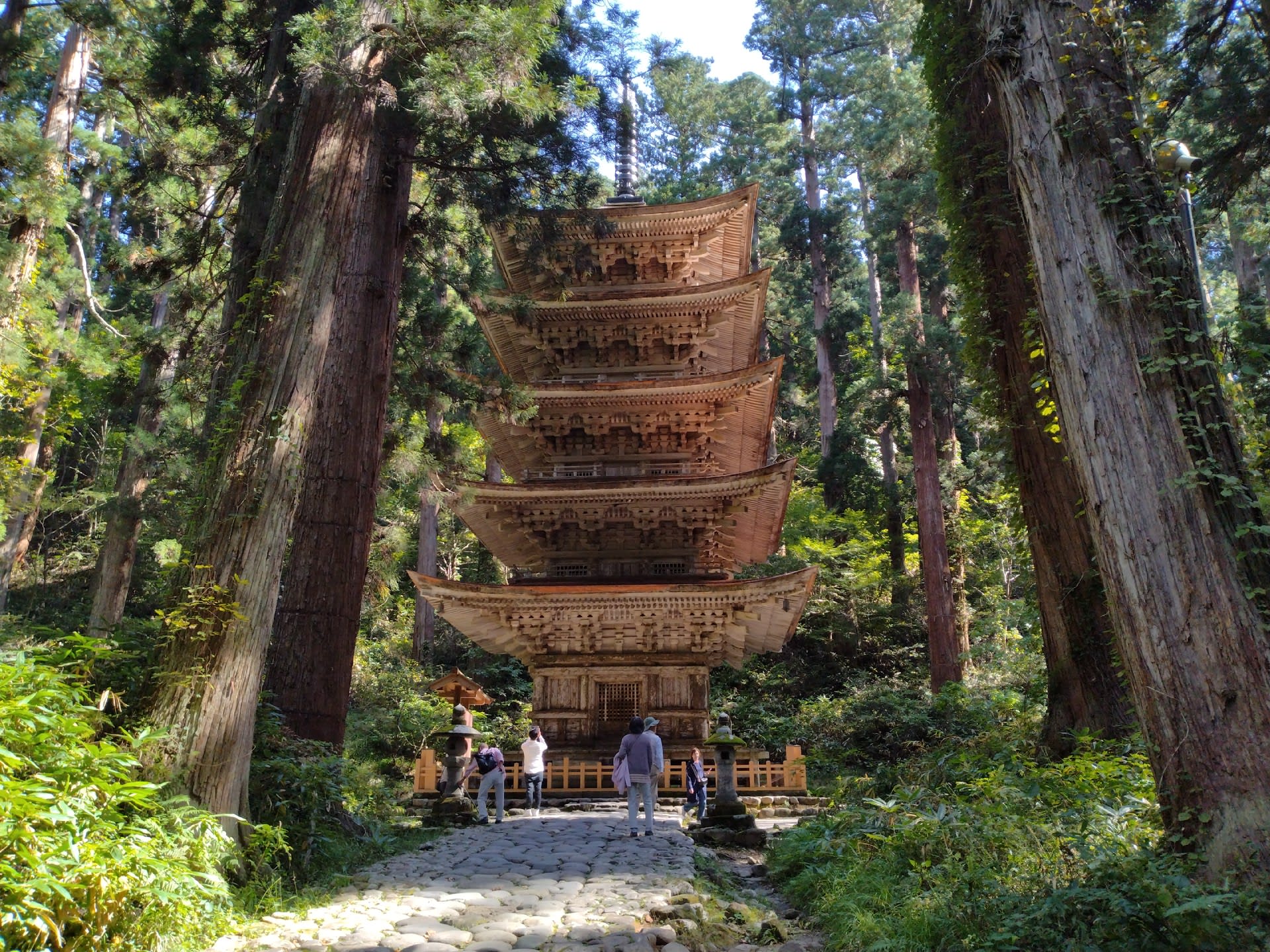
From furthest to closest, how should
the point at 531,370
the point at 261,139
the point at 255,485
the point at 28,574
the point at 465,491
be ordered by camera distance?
1. the point at 28,574
2. the point at 531,370
3. the point at 465,491
4. the point at 261,139
5. the point at 255,485

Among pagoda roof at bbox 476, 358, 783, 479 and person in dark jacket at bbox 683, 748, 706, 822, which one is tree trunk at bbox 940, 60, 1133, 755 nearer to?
person in dark jacket at bbox 683, 748, 706, 822

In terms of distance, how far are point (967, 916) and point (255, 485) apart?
15.4 ft

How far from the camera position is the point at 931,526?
18172 millimetres

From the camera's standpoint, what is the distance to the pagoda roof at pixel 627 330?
1437 centimetres

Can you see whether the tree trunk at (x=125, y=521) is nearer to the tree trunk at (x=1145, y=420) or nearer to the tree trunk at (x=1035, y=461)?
the tree trunk at (x=1035, y=461)

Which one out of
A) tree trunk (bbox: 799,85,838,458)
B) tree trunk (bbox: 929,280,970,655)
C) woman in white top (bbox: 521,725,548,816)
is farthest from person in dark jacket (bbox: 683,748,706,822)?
tree trunk (bbox: 799,85,838,458)

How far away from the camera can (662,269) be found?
52.1 ft

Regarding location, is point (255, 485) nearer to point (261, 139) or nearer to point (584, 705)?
point (261, 139)

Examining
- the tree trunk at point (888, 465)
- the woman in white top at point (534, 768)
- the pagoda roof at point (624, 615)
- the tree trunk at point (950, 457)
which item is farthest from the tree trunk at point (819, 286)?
the woman in white top at point (534, 768)

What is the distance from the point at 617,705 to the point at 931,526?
28.8ft

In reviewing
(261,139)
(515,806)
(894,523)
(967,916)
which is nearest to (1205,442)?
(967,916)

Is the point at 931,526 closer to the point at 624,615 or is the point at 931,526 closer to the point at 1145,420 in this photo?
the point at 624,615

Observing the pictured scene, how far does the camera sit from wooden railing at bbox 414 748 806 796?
11859mm

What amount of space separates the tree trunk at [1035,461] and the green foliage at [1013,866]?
1.89 feet
